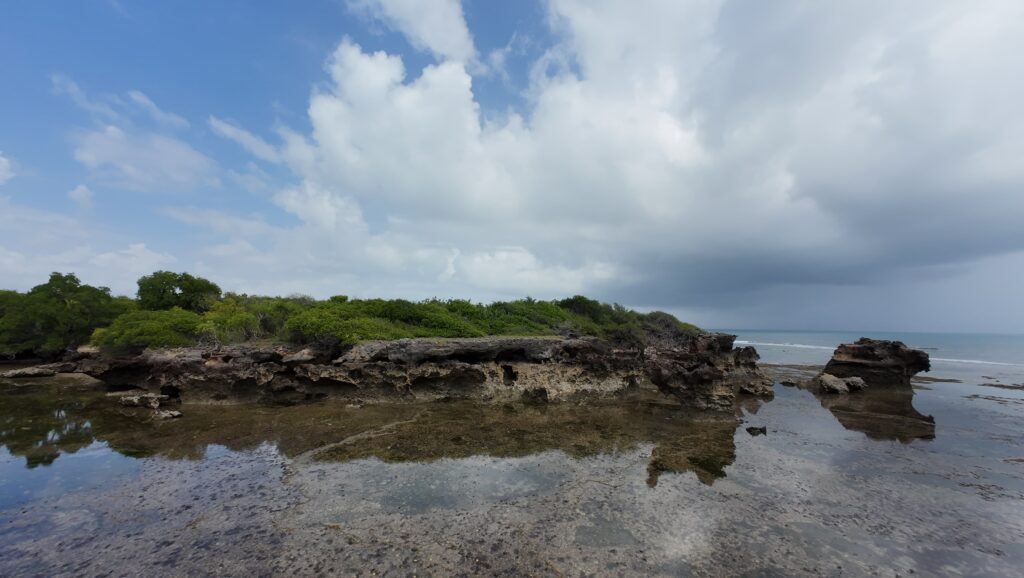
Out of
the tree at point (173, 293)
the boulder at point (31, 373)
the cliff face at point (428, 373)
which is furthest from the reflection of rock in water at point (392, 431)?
the tree at point (173, 293)

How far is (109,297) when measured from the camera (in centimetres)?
3847

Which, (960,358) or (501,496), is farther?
(960,358)

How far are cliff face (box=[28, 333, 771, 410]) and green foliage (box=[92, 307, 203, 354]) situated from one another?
7.99ft

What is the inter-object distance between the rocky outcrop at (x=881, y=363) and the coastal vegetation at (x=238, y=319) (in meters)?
12.9

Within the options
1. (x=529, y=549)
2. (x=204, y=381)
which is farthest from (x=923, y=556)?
(x=204, y=381)

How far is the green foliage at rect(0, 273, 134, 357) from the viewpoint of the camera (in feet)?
109

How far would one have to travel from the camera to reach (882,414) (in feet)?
55.6

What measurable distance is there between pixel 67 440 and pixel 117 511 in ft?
23.9

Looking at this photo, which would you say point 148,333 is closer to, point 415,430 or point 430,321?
point 430,321

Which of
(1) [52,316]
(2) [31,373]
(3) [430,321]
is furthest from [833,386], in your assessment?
(1) [52,316]

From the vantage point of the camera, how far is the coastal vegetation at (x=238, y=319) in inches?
853

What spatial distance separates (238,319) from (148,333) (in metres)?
4.19

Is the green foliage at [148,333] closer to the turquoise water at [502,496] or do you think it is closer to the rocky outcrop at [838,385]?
the turquoise water at [502,496]

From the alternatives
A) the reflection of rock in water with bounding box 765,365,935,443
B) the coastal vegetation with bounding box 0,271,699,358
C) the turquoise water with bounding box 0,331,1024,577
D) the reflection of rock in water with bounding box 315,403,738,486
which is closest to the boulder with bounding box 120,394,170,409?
the turquoise water with bounding box 0,331,1024,577
